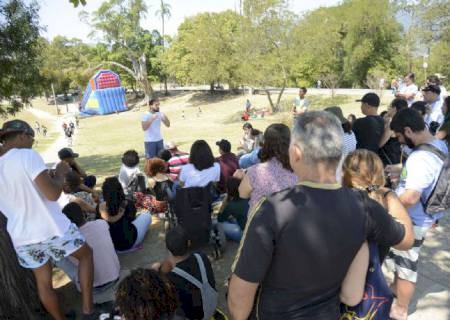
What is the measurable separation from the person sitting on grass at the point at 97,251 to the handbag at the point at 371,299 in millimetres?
2273

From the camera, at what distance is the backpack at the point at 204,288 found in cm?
273

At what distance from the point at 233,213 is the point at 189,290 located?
1.77m

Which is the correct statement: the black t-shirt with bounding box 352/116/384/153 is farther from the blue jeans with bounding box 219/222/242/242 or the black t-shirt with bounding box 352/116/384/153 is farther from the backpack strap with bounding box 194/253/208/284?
the backpack strap with bounding box 194/253/208/284

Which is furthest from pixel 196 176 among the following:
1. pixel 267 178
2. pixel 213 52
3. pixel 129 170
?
pixel 213 52

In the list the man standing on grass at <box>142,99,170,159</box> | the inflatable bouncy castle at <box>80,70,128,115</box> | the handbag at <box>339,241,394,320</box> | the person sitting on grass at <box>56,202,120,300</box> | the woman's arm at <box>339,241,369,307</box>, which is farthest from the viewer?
the inflatable bouncy castle at <box>80,70,128,115</box>

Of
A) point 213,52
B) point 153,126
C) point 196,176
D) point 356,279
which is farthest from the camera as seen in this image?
point 213,52

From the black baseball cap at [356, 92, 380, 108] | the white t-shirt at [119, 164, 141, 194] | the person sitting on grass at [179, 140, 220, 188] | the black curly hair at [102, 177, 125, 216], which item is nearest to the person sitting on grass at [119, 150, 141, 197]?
the white t-shirt at [119, 164, 141, 194]

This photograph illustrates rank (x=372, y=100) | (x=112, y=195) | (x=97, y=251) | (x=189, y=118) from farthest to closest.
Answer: (x=189, y=118) < (x=372, y=100) < (x=112, y=195) < (x=97, y=251)

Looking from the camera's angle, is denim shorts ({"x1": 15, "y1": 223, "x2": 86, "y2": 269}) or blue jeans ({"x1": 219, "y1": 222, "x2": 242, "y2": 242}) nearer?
denim shorts ({"x1": 15, "y1": 223, "x2": 86, "y2": 269})

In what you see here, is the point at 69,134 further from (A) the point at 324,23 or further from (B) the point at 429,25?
(B) the point at 429,25

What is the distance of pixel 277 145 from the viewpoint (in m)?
2.95

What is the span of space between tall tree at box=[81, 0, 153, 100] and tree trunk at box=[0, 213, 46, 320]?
44.5 meters

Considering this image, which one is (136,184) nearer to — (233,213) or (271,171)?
(233,213)

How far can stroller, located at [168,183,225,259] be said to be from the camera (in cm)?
403
